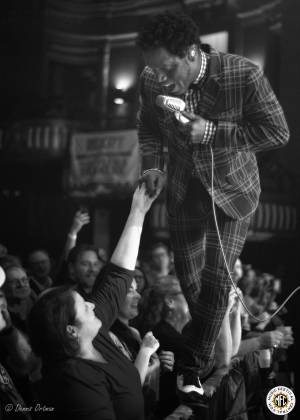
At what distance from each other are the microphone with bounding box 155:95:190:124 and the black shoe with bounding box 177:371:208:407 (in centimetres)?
83

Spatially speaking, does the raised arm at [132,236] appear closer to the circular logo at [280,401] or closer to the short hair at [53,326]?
the short hair at [53,326]

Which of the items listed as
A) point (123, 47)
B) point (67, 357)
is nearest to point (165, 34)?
point (67, 357)

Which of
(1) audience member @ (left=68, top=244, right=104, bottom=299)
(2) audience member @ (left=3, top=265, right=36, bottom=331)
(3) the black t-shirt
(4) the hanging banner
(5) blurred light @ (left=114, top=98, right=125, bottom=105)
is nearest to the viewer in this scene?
(3) the black t-shirt

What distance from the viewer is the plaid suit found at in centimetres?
183

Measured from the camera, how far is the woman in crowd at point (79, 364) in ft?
5.07

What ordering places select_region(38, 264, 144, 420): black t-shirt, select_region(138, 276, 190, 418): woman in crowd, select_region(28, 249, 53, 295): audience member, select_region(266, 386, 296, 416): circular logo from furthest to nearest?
select_region(28, 249, 53, 295): audience member
select_region(138, 276, 190, 418): woman in crowd
select_region(266, 386, 296, 416): circular logo
select_region(38, 264, 144, 420): black t-shirt

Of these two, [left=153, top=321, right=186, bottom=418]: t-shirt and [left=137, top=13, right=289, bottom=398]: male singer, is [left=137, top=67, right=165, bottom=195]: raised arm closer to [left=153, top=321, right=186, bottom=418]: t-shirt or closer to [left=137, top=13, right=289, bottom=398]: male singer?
[left=137, top=13, right=289, bottom=398]: male singer

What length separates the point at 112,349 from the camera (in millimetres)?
1786

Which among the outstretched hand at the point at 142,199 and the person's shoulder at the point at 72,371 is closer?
the person's shoulder at the point at 72,371

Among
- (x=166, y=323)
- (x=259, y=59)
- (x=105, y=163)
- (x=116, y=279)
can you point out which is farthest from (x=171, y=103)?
(x=259, y=59)

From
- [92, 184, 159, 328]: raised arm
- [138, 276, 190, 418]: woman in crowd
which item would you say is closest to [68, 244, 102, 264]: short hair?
[138, 276, 190, 418]: woman in crowd

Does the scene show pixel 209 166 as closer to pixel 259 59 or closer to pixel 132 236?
pixel 132 236

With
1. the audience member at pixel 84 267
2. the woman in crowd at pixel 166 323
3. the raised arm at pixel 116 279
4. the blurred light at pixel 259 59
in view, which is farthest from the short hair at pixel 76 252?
the blurred light at pixel 259 59

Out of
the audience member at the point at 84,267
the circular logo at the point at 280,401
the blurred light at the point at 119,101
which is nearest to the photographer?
the circular logo at the point at 280,401
